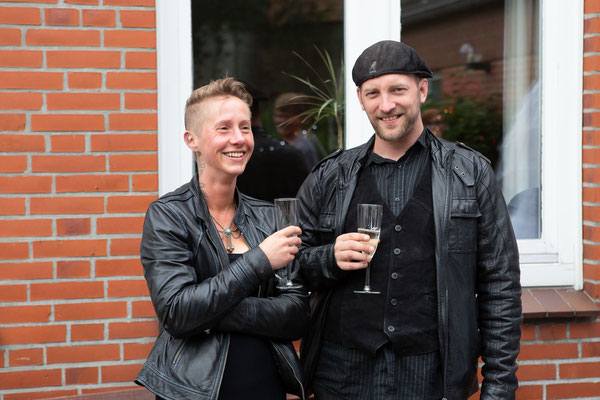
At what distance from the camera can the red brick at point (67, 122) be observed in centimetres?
302

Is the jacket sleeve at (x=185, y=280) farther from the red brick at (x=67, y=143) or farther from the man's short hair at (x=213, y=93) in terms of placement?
the red brick at (x=67, y=143)

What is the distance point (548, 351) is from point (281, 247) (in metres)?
2.08

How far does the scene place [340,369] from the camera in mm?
2326

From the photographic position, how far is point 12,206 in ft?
9.86

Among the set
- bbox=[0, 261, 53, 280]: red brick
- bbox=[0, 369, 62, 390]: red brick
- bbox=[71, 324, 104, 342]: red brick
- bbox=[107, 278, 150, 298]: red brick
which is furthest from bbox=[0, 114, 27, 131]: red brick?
bbox=[0, 369, 62, 390]: red brick

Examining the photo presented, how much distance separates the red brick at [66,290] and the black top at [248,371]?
116 centimetres

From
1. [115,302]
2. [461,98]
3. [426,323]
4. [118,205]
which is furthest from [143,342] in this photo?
[461,98]

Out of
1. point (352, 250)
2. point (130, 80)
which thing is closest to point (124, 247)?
point (130, 80)

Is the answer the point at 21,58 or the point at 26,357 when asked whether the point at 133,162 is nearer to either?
the point at 21,58

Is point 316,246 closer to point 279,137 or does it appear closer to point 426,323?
point 426,323

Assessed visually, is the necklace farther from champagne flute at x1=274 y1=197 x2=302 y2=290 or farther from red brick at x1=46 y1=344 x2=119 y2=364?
red brick at x1=46 y1=344 x2=119 y2=364

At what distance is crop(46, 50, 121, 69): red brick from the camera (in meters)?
3.03

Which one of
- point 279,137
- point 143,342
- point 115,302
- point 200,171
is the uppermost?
point 279,137

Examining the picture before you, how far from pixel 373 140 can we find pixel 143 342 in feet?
4.99
